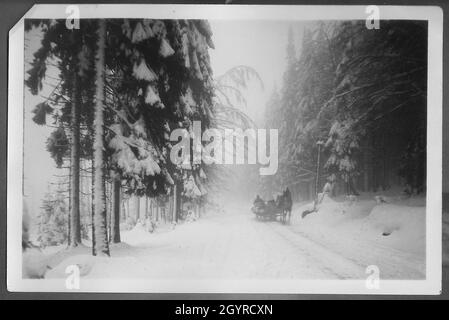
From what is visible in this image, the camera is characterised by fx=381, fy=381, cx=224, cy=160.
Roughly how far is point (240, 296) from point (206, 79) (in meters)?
1.98

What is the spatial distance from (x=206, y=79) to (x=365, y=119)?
4.87ft

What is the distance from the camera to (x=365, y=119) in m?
3.44

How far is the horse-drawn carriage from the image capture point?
3461 mm

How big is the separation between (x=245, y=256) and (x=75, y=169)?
1.70 meters

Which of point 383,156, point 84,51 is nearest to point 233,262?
point 383,156

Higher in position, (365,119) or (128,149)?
(365,119)

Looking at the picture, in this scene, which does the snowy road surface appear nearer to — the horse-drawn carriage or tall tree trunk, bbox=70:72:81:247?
the horse-drawn carriage

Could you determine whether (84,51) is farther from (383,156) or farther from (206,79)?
(383,156)

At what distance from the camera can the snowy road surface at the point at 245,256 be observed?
11.1ft

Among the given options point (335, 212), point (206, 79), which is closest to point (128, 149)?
point (206, 79)

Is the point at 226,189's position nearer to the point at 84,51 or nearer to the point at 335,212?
the point at 335,212

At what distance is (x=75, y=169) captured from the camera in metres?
3.39

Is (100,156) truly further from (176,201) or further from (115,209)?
(176,201)

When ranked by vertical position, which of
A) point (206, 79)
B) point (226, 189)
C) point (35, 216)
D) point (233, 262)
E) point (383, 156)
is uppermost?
point (206, 79)
